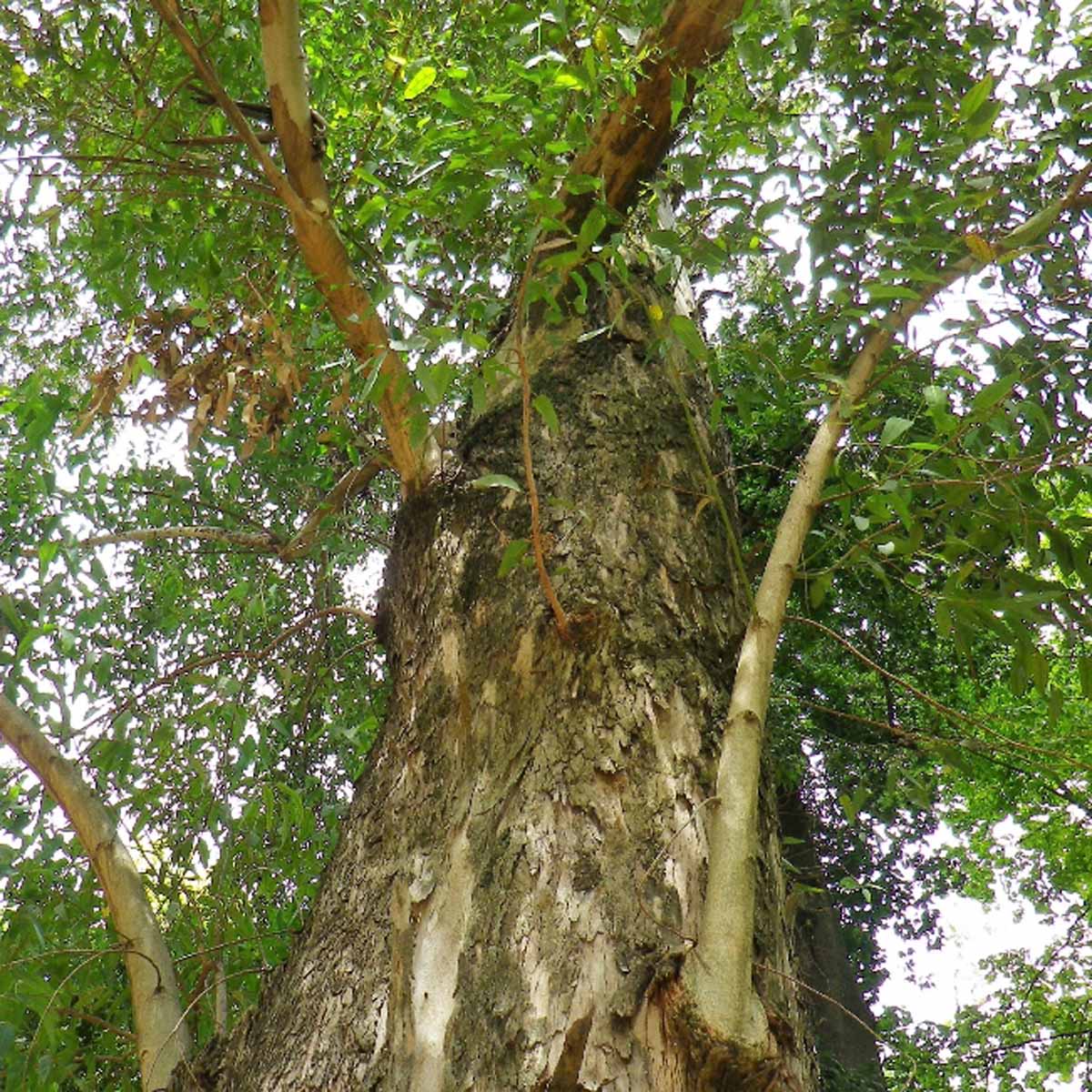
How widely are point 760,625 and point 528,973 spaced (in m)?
0.65

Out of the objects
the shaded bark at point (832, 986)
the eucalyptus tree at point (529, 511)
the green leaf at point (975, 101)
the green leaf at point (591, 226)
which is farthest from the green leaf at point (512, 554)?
the shaded bark at point (832, 986)

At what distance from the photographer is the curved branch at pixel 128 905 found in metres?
1.88

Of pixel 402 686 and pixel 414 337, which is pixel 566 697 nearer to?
pixel 402 686

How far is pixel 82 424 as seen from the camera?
7.16 ft

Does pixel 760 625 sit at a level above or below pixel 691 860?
above

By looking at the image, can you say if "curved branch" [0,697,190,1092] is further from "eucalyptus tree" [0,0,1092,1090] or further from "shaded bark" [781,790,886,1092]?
"shaded bark" [781,790,886,1092]

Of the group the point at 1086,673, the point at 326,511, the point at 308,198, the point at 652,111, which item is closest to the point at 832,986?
the point at 326,511

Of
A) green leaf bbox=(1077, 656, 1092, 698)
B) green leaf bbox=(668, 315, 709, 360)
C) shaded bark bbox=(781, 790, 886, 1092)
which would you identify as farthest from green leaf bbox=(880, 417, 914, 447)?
shaded bark bbox=(781, 790, 886, 1092)

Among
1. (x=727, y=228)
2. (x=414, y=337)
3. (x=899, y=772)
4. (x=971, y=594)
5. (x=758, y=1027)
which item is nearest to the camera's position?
(x=758, y=1027)

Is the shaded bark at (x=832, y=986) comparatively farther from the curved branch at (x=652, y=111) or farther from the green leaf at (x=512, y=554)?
the green leaf at (x=512, y=554)

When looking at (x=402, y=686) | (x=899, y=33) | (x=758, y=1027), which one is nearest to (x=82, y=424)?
(x=402, y=686)

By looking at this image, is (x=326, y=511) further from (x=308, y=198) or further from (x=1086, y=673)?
(x=1086, y=673)

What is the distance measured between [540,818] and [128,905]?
36.4 inches

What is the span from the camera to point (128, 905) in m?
2.02
